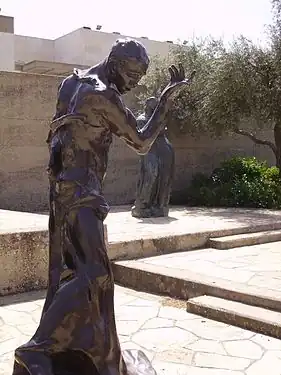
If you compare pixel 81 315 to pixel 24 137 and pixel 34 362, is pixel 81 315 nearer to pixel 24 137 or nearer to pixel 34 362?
pixel 34 362

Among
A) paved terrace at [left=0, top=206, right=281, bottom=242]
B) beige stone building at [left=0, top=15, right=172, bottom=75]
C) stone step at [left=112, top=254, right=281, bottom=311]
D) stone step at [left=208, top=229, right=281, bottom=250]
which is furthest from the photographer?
beige stone building at [left=0, top=15, right=172, bottom=75]

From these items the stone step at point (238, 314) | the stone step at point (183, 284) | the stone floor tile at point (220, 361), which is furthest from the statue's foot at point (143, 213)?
the stone floor tile at point (220, 361)

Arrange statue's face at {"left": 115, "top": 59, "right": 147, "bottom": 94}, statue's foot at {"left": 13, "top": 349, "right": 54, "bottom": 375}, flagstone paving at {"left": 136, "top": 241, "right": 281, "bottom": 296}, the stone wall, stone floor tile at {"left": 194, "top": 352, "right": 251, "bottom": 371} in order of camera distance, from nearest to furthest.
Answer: statue's foot at {"left": 13, "top": 349, "right": 54, "bottom": 375}
statue's face at {"left": 115, "top": 59, "right": 147, "bottom": 94}
stone floor tile at {"left": 194, "top": 352, "right": 251, "bottom": 371}
flagstone paving at {"left": 136, "top": 241, "right": 281, "bottom": 296}
the stone wall

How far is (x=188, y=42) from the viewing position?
40.8 ft

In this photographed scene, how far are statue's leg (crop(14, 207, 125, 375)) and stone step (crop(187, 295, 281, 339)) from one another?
1.65 m

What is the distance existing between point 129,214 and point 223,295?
4.61 m

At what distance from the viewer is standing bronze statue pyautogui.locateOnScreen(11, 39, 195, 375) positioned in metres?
2.38

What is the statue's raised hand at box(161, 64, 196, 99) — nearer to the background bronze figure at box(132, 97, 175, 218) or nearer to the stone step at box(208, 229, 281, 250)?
the stone step at box(208, 229, 281, 250)

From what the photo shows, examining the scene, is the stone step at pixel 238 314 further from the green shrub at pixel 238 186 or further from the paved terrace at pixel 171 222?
the green shrub at pixel 238 186

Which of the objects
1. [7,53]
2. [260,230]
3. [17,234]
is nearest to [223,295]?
[17,234]

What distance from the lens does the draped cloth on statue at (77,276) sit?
2.38 metres

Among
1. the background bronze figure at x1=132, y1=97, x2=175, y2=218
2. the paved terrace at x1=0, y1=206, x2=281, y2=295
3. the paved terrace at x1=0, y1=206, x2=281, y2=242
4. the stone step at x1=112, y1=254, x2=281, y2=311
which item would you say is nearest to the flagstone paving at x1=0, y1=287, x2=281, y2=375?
the stone step at x1=112, y1=254, x2=281, y2=311

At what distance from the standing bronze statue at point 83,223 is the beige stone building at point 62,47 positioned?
16182 mm

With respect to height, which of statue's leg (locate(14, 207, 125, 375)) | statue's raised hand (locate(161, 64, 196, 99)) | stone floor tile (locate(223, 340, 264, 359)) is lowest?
stone floor tile (locate(223, 340, 264, 359))
